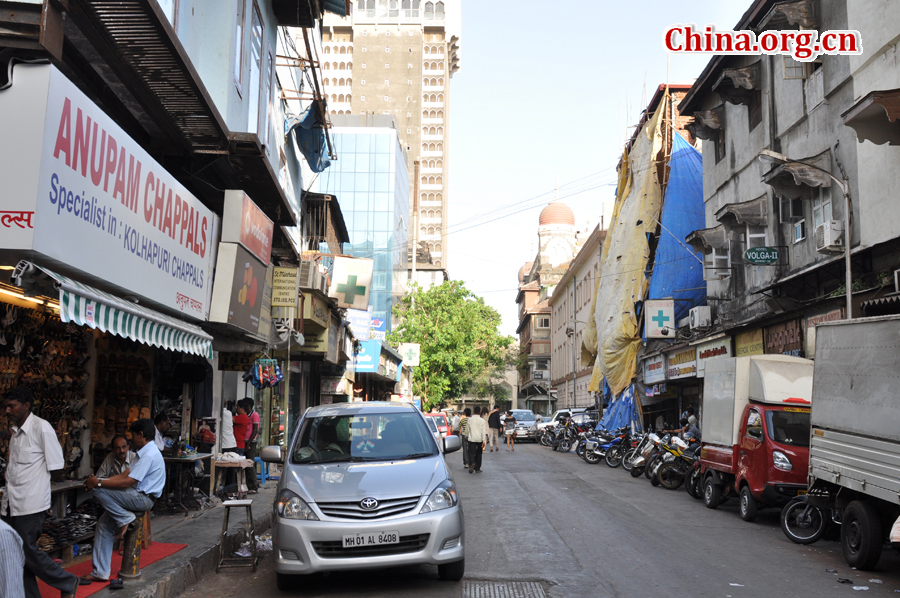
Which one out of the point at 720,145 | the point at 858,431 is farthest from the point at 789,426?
the point at 720,145

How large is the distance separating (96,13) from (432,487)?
5.36 meters

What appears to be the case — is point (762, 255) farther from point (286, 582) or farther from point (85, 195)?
point (85, 195)

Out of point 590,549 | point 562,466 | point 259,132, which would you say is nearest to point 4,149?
point 590,549

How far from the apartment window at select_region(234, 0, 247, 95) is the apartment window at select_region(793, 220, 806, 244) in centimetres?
1327

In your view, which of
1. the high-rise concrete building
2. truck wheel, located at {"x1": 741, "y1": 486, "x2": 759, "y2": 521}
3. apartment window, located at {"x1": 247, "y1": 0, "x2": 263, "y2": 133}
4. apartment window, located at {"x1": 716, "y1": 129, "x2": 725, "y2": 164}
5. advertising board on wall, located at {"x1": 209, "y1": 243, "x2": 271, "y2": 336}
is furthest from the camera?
the high-rise concrete building

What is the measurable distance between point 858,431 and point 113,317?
8.06 m

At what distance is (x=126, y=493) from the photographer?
6809 mm

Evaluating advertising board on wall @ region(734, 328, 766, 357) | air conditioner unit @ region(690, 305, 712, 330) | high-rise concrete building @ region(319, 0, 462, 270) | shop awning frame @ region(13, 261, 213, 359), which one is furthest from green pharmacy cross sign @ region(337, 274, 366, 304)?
high-rise concrete building @ region(319, 0, 462, 270)

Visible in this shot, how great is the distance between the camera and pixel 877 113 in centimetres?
1199

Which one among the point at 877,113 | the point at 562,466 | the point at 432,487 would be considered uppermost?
the point at 877,113

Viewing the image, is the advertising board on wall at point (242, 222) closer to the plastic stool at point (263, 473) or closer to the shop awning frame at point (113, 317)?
the shop awning frame at point (113, 317)

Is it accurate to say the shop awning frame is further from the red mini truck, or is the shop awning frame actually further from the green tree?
the green tree

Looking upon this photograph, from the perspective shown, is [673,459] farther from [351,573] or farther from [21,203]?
[21,203]

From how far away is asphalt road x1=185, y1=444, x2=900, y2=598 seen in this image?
7188 mm
